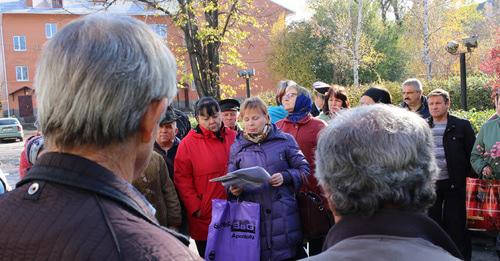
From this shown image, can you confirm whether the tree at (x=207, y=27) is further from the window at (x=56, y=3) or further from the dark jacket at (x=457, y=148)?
the window at (x=56, y=3)

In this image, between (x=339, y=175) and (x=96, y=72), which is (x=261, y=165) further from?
(x=96, y=72)

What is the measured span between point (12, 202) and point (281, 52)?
112ft

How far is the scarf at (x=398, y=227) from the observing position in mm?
1602

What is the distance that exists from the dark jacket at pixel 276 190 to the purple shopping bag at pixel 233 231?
0.30 feet

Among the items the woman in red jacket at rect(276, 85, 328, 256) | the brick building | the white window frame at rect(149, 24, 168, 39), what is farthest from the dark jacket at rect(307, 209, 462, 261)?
the brick building

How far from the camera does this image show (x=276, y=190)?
4.11 metres

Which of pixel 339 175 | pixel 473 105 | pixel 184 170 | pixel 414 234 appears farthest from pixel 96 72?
pixel 473 105

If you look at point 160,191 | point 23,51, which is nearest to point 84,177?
point 160,191

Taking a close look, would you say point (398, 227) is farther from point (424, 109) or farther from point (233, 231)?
point (424, 109)

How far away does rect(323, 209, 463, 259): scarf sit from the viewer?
5.25 feet

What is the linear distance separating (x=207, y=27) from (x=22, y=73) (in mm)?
36094

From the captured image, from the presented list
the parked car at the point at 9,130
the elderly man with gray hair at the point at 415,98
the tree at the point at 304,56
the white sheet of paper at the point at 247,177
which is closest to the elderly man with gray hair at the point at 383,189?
the white sheet of paper at the point at 247,177

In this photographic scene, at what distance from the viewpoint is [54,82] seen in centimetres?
125

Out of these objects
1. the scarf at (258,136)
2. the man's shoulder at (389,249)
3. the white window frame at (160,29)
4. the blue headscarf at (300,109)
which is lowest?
the man's shoulder at (389,249)
